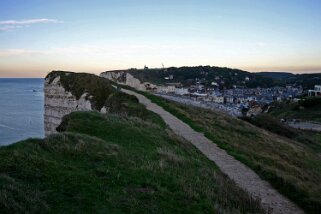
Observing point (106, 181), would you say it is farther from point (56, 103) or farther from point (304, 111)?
point (304, 111)

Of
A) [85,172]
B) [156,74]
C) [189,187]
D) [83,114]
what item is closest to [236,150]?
[83,114]

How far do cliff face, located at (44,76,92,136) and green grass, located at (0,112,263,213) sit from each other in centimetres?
2406

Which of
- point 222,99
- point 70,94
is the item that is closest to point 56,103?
point 70,94

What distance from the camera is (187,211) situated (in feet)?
27.0

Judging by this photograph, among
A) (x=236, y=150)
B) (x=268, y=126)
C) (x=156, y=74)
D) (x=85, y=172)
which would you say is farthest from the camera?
(x=156, y=74)

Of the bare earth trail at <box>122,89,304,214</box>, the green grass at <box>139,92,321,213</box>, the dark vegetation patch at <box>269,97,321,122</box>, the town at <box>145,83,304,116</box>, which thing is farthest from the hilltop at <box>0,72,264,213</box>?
the dark vegetation patch at <box>269,97,321,122</box>

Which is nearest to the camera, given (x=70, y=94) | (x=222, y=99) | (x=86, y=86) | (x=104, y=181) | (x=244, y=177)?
(x=104, y=181)

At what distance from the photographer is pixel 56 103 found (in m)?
38.3

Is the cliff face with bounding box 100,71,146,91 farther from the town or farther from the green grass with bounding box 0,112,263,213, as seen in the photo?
the green grass with bounding box 0,112,263,213

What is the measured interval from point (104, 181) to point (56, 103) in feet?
101

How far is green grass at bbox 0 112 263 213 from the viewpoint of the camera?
7.38 metres

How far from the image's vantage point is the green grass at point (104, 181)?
7.38m

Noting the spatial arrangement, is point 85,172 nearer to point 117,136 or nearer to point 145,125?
point 117,136

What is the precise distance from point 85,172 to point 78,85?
2847 cm
